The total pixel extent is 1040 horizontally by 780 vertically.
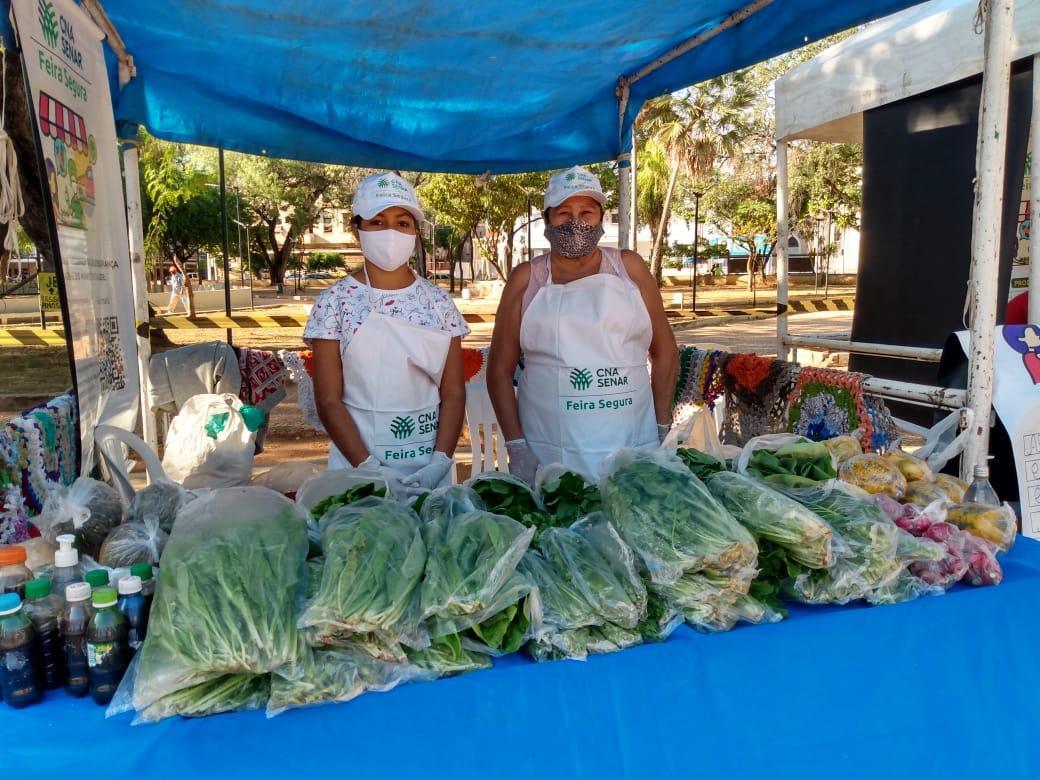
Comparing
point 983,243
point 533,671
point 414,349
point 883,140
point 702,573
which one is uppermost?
point 883,140

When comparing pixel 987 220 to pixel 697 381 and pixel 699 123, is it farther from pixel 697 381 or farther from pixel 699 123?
pixel 699 123

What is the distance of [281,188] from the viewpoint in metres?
31.5

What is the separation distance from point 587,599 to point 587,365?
1531 millimetres

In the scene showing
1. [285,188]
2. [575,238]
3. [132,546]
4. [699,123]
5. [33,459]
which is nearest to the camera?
[132,546]

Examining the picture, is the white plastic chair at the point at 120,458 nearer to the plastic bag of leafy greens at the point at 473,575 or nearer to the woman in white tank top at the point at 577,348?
the plastic bag of leafy greens at the point at 473,575

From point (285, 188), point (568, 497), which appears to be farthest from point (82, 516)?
point (285, 188)

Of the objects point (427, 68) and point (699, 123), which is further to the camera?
point (699, 123)

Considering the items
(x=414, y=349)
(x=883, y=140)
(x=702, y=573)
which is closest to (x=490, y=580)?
(x=702, y=573)

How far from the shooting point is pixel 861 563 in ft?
5.44

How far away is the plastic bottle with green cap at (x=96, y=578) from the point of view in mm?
1366

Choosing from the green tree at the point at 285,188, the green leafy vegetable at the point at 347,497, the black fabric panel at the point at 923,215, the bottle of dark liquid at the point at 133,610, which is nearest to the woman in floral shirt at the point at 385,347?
the green leafy vegetable at the point at 347,497

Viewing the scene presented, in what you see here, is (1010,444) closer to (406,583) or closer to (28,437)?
(406,583)

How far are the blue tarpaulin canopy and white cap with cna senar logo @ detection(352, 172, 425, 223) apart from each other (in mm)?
629

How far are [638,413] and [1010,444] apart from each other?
1.33m
